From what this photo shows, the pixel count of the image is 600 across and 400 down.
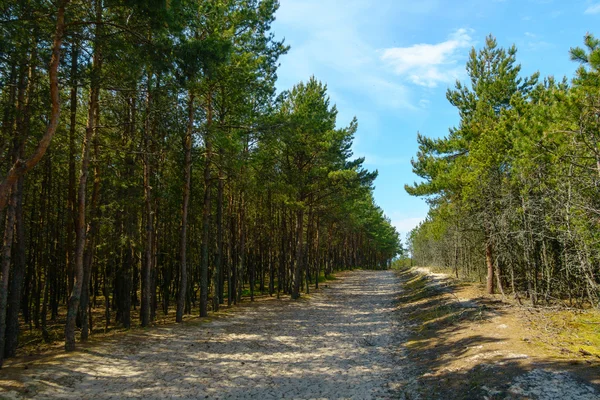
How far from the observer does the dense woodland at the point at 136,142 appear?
27.9 feet

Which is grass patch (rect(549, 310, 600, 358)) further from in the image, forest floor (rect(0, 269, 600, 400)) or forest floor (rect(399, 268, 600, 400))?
forest floor (rect(0, 269, 600, 400))

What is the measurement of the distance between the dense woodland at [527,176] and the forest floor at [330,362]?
216 centimetres

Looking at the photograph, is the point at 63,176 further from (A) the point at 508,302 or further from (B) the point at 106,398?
(A) the point at 508,302

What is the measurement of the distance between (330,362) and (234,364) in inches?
101

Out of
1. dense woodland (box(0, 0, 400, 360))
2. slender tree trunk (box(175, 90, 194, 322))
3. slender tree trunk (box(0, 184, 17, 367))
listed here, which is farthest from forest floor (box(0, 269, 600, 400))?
dense woodland (box(0, 0, 400, 360))

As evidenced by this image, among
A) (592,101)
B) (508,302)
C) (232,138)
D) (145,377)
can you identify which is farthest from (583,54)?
(145,377)

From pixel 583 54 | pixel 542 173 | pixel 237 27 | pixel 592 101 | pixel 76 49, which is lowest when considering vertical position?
pixel 542 173

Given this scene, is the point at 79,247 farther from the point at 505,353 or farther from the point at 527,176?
the point at 527,176

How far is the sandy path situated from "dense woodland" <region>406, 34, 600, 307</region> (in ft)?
19.2

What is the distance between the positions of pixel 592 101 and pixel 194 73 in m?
9.14

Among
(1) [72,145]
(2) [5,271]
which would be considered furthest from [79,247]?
(1) [72,145]

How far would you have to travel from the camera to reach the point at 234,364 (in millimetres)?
A: 9438

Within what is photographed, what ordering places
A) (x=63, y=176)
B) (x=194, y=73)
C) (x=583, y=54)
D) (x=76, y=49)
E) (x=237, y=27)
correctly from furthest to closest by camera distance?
(x=63, y=176) → (x=237, y=27) → (x=76, y=49) → (x=194, y=73) → (x=583, y=54)

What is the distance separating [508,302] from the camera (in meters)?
13.9
